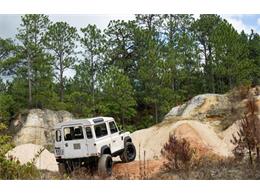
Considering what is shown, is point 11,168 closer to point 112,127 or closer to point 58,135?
point 58,135

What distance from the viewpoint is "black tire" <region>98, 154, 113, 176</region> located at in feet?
38.5

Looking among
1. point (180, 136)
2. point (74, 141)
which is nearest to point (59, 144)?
point (74, 141)

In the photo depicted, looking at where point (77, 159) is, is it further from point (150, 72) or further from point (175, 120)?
point (150, 72)

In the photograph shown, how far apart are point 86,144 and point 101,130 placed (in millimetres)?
561

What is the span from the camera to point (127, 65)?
2000 centimetres

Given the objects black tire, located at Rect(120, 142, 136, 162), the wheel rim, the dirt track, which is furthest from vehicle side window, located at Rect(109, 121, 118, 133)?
the dirt track

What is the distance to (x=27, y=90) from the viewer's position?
20.0m

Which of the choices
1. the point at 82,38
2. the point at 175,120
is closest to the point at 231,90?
the point at 175,120

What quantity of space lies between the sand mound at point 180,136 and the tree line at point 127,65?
111cm

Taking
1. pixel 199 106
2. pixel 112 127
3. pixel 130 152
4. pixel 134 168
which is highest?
pixel 199 106

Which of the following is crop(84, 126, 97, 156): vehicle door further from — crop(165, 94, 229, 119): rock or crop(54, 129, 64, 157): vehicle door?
crop(165, 94, 229, 119): rock

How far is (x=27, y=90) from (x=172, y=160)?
10.5m

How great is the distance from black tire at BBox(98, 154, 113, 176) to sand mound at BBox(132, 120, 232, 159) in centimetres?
329
